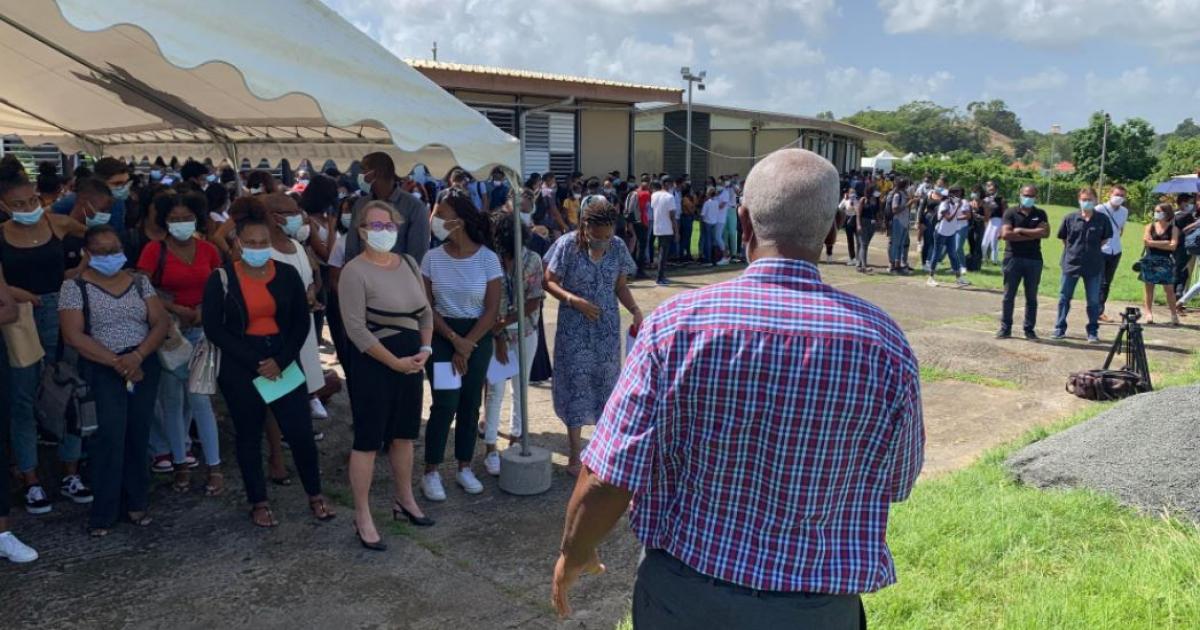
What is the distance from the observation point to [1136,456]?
17.0 ft

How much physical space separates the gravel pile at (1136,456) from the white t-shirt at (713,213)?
11.4 meters

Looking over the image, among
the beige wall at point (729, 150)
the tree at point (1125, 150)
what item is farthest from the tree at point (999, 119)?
the beige wall at point (729, 150)

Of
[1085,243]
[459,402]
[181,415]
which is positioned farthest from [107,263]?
[1085,243]

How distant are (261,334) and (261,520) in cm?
107

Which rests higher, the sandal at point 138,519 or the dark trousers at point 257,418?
the dark trousers at point 257,418

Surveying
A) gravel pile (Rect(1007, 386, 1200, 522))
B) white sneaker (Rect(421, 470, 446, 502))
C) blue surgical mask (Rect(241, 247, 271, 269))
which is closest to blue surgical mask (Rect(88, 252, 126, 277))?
blue surgical mask (Rect(241, 247, 271, 269))

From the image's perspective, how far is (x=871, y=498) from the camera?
79.0 inches

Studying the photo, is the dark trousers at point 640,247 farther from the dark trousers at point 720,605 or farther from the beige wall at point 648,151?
the dark trousers at point 720,605

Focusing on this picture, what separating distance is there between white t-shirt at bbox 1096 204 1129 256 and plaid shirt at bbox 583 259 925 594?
976 cm

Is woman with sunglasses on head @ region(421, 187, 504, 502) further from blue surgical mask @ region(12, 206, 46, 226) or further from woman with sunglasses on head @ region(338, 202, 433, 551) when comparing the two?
blue surgical mask @ region(12, 206, 46, 226)

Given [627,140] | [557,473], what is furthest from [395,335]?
[627,140]

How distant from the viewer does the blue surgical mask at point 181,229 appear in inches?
195

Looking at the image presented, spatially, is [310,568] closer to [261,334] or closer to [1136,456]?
[261,334]

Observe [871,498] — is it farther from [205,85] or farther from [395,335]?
[205,85]
